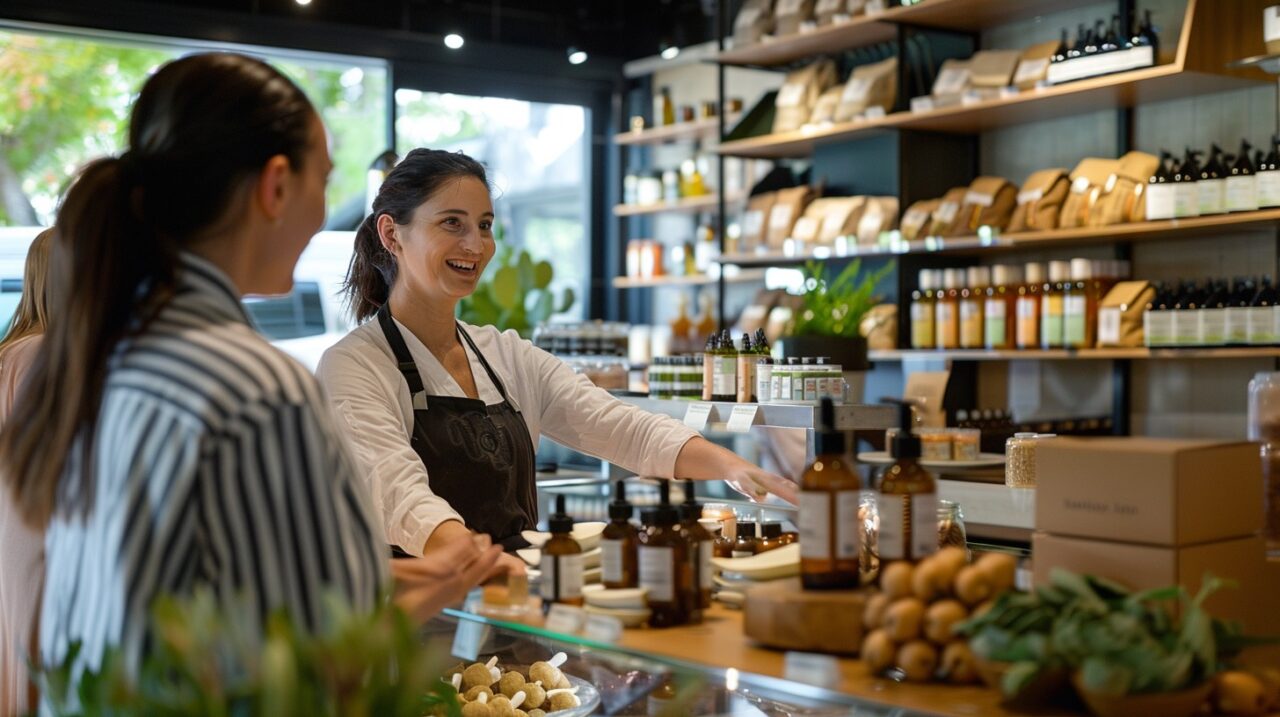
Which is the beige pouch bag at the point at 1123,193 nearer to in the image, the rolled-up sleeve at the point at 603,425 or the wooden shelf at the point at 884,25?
the wooden shelf at the point at 884,25

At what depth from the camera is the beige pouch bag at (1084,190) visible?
4.91 meters

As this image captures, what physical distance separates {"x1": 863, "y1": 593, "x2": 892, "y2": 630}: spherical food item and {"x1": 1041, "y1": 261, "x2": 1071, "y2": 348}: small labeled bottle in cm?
363

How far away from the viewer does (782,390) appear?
3.20m

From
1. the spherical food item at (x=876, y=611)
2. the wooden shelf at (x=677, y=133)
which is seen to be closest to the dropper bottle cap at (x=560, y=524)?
the spherical food item at (x=876, y=611)

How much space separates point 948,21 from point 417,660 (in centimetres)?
489

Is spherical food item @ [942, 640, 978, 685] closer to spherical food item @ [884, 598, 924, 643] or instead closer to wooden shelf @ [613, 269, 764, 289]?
spherical food item @ [884, 598, 924, 643]

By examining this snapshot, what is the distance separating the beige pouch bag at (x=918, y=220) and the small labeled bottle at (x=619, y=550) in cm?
393

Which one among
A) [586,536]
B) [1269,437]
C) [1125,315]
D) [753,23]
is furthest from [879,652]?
[753,23]

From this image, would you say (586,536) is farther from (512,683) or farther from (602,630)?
A: (512,683)

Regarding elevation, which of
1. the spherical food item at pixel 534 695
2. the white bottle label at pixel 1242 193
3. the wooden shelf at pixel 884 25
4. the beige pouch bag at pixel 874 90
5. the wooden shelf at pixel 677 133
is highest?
the wooden shelf at pixel 884 25

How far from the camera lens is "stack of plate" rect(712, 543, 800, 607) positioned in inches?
71.1

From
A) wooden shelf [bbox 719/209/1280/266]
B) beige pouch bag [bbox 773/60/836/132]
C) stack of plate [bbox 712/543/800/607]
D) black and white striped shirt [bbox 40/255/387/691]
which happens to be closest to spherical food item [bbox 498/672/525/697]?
stack of plate [bbox 712/543/800/607]

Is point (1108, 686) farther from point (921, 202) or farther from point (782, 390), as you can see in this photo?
point (921, 202)

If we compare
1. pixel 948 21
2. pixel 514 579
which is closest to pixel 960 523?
pixel 514 579
